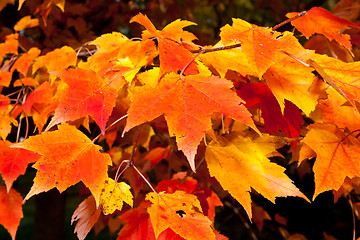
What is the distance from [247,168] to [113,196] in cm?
29

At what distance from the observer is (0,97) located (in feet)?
3.77

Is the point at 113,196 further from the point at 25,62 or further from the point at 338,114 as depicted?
the point at 25,62

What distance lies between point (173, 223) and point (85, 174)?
0.68 feet

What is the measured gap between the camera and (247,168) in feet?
2.45

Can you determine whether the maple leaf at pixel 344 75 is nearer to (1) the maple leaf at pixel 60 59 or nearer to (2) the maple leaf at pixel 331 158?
(2) the maple leaf at pixel 331 158

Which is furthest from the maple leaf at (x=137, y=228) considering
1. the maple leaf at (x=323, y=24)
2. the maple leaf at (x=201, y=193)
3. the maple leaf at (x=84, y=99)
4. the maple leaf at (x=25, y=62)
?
the maple leaf at (x=25, y=62)

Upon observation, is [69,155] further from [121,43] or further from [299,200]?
[299,200]

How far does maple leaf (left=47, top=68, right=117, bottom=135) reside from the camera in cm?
74

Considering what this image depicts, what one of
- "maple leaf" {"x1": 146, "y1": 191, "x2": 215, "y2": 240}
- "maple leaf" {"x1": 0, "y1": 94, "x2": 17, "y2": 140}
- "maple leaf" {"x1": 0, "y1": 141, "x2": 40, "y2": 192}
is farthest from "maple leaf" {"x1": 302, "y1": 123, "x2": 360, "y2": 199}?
"maple leaf" {"x1": 0, "y1": 94, "x2": 17, "y2": 140}

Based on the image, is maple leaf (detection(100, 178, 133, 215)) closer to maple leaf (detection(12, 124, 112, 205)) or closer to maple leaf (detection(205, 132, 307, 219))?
maple leaf (detection(12, 124, 112, 205))

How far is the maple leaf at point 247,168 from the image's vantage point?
2.35 ft

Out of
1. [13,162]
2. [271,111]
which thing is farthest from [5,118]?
[271,111]

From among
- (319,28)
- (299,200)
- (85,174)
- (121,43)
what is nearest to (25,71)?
(121,43)

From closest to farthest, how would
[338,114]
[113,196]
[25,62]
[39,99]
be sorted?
[113,196] < [338,114] < [39,99] < [25,62]
